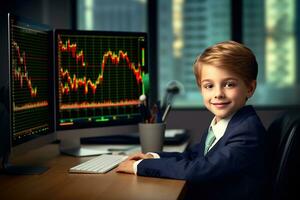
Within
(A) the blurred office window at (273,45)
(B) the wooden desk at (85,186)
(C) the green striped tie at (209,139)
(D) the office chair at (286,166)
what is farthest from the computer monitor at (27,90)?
(A) the blurred office window at (273,45)

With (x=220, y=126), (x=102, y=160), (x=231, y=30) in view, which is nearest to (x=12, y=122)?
(x=102, y=160)

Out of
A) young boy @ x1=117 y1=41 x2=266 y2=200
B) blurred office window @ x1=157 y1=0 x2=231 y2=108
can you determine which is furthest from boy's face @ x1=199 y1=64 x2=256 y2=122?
blurred office window @ x1=157 y1=0 x2=231 y2=108

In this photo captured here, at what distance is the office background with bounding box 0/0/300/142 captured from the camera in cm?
325

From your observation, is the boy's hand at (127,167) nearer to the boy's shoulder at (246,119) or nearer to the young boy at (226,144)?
the young boy at (226,144)

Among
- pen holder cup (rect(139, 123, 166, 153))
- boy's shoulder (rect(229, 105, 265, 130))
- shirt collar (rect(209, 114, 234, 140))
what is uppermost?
boy's shoulder (rect(229, 105, 265, 130))

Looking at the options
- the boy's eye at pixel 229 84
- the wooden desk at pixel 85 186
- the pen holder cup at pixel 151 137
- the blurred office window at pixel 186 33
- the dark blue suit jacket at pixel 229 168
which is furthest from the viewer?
the blurred office window at pixel 186 33

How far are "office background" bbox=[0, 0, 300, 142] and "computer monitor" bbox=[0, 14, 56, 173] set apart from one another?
145 cm

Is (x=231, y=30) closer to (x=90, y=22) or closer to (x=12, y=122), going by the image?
(x=90, y=22)

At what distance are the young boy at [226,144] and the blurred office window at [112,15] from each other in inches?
75.8

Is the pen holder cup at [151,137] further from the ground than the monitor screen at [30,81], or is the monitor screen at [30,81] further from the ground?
the monitor screen at [30,81]

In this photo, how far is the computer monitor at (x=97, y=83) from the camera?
1.87 m

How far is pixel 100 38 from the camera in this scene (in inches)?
76.9

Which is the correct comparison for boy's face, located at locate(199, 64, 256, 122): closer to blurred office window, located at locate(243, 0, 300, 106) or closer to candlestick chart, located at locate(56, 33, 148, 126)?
candlestick chart, located at locate(56, 33, 148, 126)

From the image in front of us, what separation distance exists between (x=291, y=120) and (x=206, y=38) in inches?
78.1
